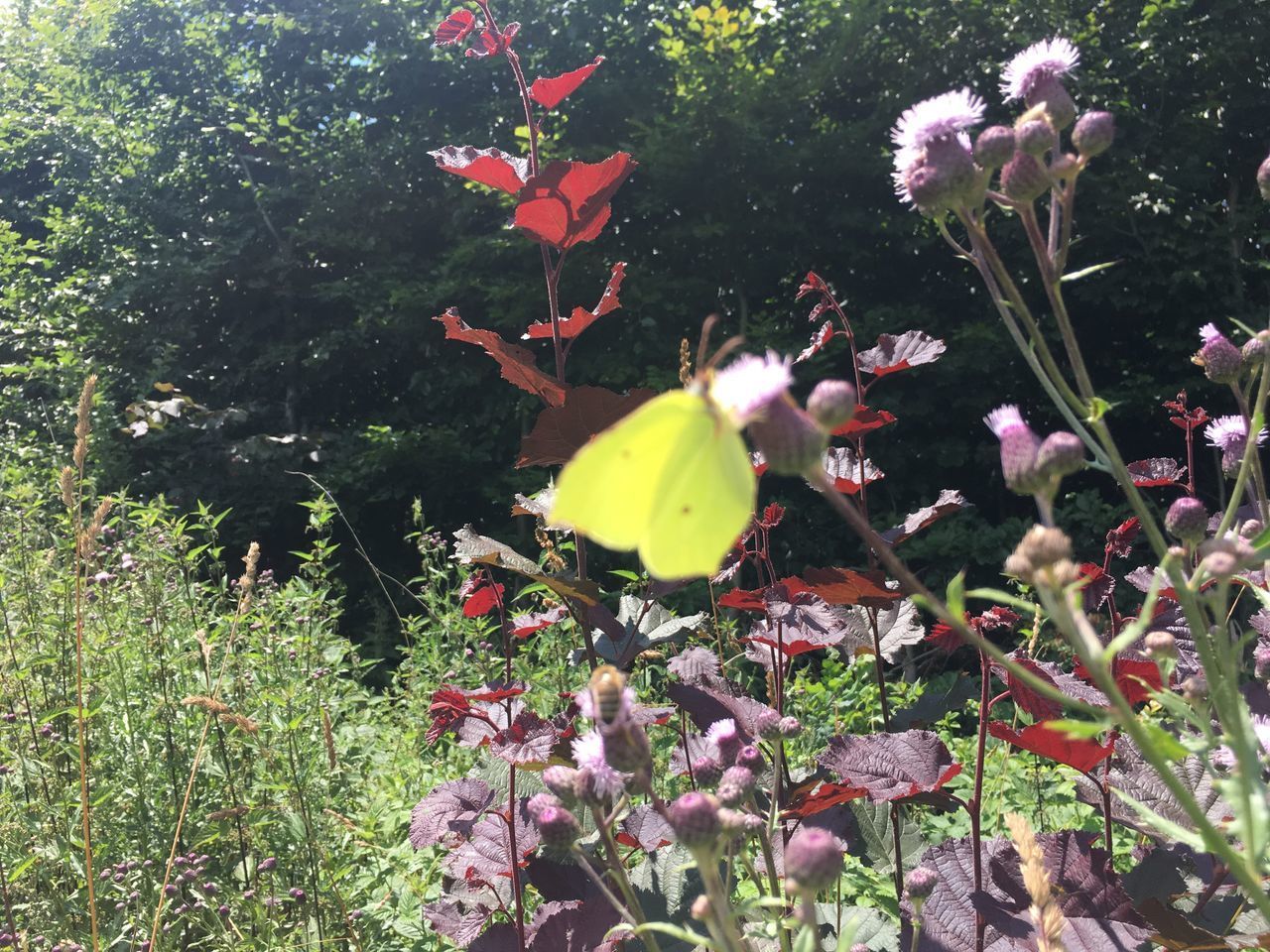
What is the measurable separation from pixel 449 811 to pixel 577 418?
76 cm

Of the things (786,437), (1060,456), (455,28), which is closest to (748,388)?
(786,437)

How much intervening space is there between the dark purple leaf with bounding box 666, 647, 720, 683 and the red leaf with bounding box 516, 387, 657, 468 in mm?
491

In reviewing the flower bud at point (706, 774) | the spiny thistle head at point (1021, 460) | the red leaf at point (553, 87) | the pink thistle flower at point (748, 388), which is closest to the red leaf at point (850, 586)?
the flower bud at point (706, 774)

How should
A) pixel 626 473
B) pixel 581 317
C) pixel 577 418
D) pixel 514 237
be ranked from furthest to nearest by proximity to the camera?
pixel 514 237, pixel 581 317, pixel 577 418, pixel 626 473

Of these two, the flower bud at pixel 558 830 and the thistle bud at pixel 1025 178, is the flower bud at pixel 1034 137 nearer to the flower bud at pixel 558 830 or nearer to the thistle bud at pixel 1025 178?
the thistle bud at pixel 1025 178

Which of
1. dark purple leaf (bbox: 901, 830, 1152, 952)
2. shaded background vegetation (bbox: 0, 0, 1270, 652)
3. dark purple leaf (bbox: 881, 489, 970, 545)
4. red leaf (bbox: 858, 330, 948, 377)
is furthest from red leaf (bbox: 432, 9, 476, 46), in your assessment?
shaded background vegetation (bbox: 0, 0, 1270, 652)

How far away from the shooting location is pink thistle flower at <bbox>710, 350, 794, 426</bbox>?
586mm

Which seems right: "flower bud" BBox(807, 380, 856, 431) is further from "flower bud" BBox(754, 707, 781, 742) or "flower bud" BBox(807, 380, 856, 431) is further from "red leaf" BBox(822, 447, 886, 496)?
"red leaf" BBox(822, 447, 886, 496)

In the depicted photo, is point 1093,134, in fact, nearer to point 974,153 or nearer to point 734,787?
point 974,153

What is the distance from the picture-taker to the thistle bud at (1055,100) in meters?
1.00

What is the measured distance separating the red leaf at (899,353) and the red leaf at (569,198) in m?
0.54

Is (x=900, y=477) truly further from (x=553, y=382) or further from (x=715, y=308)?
(x=553, y=382)

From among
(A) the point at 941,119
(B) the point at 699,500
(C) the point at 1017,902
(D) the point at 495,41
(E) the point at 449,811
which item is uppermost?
(D) the point at 495,41

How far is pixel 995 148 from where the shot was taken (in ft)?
2.96
